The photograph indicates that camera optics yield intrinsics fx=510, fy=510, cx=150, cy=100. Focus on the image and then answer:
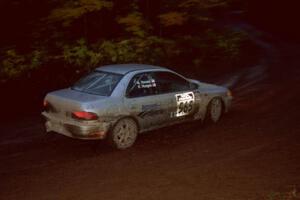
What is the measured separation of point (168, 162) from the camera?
9094mm

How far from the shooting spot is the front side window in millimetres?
10602

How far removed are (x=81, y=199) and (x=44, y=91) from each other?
23.5 feet

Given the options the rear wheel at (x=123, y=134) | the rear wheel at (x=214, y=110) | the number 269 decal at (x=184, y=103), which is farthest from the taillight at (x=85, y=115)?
the rear wheel at (x=214, y=110)

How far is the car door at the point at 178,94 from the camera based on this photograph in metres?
10.6

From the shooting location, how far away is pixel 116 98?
9.69 metres

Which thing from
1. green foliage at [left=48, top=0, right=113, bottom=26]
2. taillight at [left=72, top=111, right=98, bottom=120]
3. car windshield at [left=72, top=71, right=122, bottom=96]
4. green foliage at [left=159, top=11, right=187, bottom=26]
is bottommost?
taillight at [left=72, top=111, right=98, bottom=120]

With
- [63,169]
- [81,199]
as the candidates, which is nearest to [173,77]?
[63,169]

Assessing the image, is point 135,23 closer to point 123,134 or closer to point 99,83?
point 99,83

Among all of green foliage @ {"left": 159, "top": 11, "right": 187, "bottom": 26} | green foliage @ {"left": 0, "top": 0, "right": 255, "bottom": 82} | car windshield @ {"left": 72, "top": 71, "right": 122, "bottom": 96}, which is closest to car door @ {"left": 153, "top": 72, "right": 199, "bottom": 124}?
car windshield @ {"left": 72, "top": 71, "right": 122, "bottom": 96}

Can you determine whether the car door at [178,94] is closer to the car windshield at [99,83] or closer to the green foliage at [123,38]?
the car windshield at [99,83]

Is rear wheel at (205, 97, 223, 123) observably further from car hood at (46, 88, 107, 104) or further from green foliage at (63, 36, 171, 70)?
green foliage at (63, 36, 171, 70)

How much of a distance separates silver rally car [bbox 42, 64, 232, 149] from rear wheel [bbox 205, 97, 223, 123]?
0.36m

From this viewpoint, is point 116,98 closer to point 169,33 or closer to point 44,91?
point 44,91

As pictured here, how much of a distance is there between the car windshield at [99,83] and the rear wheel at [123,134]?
2.11 feet
